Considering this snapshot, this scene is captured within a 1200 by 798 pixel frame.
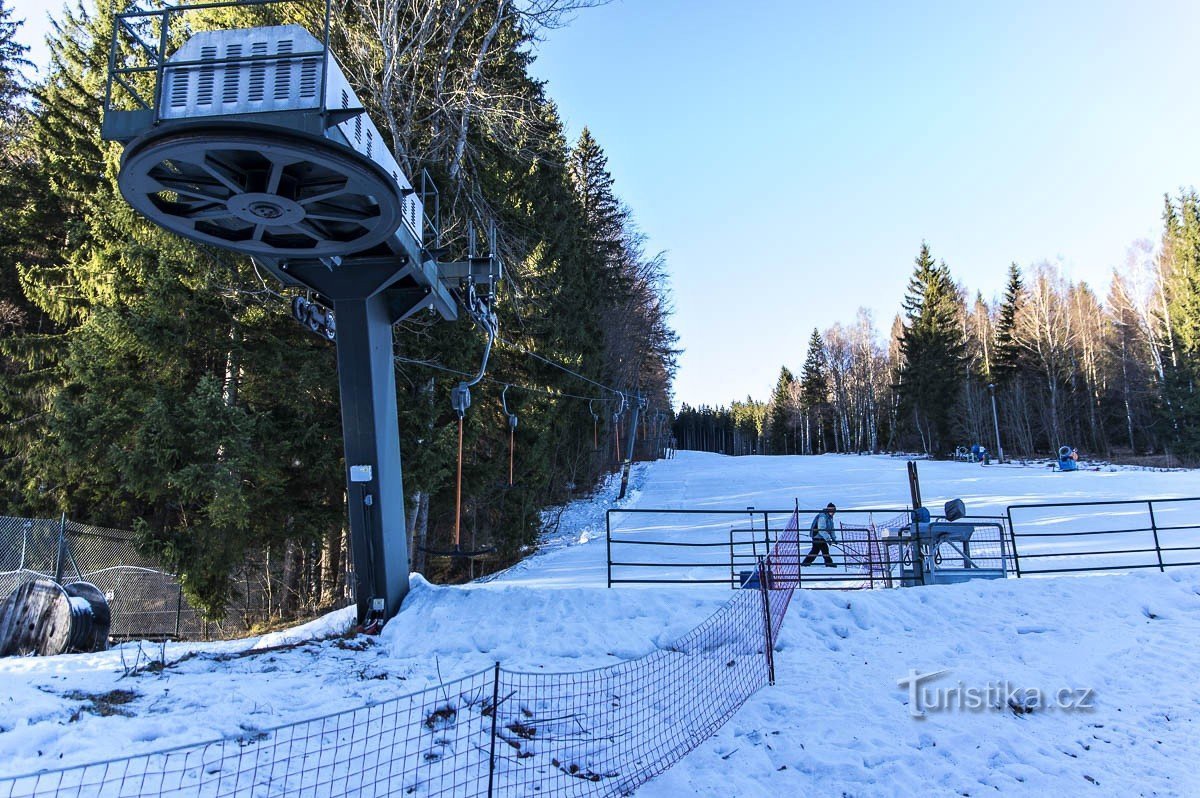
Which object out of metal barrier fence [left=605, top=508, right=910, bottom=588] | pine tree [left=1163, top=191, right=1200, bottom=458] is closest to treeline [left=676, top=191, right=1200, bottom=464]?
pine tree [left=1163, top=191, right=1200, bottom=458]

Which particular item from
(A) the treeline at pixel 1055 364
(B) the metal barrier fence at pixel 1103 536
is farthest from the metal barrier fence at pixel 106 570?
(A) the treeline at pixel 1055 364

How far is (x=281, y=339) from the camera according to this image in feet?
37.7

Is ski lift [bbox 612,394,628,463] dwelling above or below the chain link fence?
above

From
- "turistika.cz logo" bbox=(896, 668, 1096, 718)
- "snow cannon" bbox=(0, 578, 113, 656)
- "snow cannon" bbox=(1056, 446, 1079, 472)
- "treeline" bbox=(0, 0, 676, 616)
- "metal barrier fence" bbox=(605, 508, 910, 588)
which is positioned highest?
"treeline" bbox=(0, 0, 676, 616)

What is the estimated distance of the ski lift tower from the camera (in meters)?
4.84

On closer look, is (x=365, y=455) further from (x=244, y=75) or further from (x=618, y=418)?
(x=618, y=418)

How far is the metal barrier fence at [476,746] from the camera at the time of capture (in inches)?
150

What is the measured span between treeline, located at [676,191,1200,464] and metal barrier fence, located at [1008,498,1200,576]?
2323 cm

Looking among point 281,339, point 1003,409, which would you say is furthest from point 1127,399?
point 281,339

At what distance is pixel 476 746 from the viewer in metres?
4.69

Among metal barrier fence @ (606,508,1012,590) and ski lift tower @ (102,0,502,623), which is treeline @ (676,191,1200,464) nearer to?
metal barrier fence @ (606,508,1012,590)

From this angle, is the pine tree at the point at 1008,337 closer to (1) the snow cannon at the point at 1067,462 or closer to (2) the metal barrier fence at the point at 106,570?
(1) the snow cannon at the point at 1067,462

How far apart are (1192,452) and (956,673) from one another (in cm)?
4127

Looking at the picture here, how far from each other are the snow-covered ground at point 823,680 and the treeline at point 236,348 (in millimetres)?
3636
